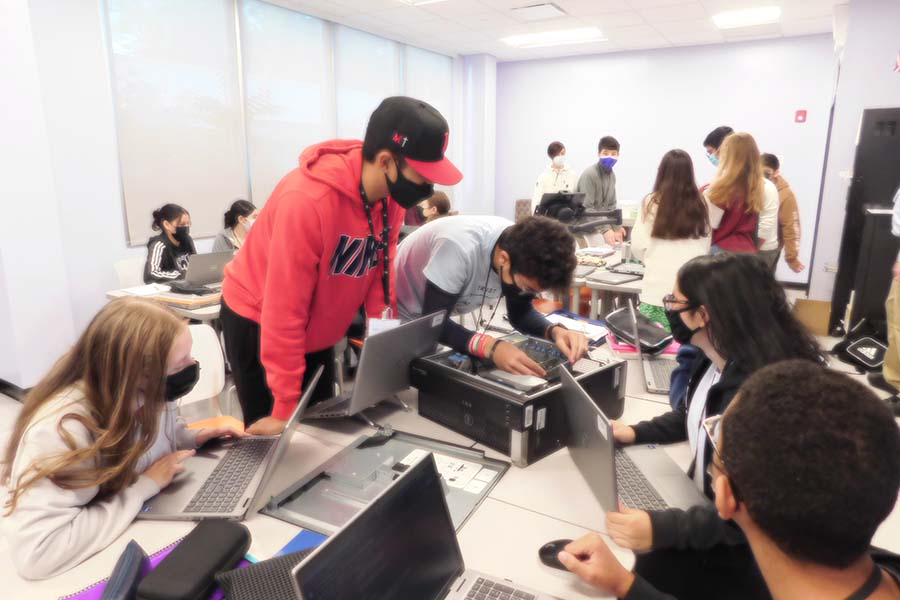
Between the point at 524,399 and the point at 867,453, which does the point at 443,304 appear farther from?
the point at 867,453

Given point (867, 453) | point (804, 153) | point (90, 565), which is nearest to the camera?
point (867, 453)

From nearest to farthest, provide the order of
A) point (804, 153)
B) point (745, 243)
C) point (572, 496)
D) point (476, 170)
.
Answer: point (572, 496)
point (745, 243)
point (804, 153)
point (476, 170)

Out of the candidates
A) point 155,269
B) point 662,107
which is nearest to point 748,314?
point 155,269

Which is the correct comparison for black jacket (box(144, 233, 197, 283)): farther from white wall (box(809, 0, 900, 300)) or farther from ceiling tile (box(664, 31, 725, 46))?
ceiling tile (box(664, 31, 725, 46))

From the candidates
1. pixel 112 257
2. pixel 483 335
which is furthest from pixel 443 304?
pixel 112 257

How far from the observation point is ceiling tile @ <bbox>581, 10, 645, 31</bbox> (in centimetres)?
538

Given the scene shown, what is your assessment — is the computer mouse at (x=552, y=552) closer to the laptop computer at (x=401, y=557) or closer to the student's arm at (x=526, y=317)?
the laptop computer at (x=401, y=557)

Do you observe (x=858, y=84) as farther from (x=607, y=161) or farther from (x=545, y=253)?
(x=545, y=253)

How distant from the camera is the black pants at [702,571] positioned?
3.68ft

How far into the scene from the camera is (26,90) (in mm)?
3223

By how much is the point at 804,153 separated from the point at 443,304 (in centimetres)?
618

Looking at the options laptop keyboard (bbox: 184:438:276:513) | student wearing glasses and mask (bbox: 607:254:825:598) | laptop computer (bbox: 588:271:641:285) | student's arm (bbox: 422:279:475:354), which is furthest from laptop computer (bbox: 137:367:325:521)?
laptop computer (bbox: 588:271:641:285)

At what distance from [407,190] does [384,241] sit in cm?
21

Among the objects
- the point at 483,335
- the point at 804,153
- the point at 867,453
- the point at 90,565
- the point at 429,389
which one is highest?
the point at 804,153
